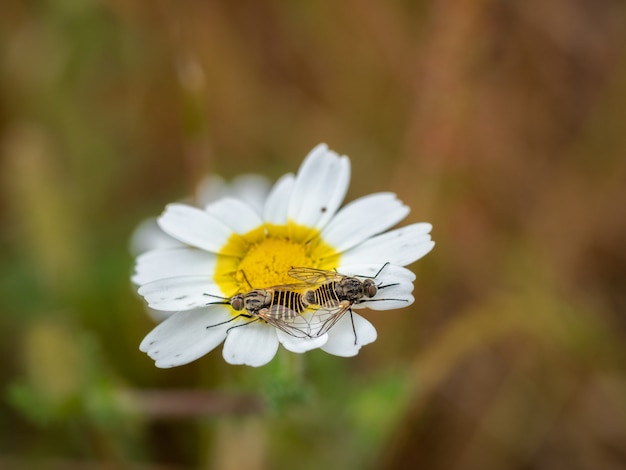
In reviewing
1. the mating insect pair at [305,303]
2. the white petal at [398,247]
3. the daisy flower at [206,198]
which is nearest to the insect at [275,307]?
the mating insect pair at [305,303]

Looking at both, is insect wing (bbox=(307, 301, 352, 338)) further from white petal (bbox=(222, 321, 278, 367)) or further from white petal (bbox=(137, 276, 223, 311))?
white petal (bbox=(137, 276, 223, 311))

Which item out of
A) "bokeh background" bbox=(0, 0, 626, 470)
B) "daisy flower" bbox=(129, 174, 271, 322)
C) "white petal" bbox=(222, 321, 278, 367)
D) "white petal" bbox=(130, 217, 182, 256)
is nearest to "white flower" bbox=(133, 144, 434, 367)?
"white petal" bbox=(222, 321, 278, 367)

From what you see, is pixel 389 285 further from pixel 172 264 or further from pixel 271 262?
pixel 172 264

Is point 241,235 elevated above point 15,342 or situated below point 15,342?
above

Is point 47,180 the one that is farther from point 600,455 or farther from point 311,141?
point 600,455

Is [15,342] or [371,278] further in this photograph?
[15,342]

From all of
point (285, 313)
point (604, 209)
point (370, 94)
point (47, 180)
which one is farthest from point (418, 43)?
point (285, 313)
